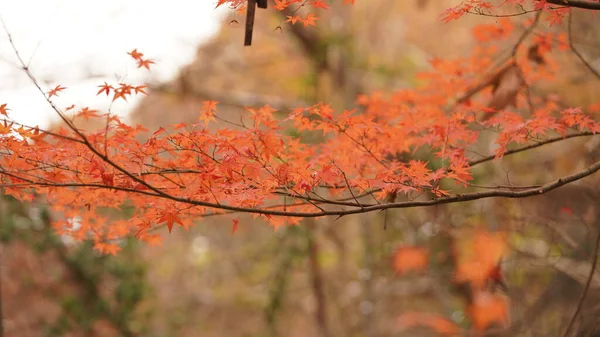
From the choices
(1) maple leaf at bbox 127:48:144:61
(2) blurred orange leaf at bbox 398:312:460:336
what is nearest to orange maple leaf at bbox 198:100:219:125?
(1) maple leaf at bbox 127:48:144:61

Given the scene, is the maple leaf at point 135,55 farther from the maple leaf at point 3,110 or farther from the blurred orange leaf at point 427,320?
the blurred orange leaf at point 427,320

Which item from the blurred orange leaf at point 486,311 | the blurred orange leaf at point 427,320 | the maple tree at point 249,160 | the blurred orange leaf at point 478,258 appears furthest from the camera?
the blurred orange leaf at point 427,320

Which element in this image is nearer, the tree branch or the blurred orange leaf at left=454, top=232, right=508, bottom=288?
the tree branch

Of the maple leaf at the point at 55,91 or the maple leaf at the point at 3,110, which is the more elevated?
the maple leaf at the point at 55,91

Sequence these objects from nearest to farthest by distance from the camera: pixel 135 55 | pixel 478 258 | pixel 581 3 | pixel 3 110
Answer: pixel 581 3, pixel 3 110, pixel 135 55, pixel 478 258

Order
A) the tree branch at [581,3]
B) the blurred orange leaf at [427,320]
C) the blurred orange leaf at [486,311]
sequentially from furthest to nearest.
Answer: the blurred orange leaf at [427,320], the blurred orange leaf at [486,311], the tree branch at [581,3]

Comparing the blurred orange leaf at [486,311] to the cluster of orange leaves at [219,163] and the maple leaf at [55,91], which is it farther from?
the maple leaf at [55,91]

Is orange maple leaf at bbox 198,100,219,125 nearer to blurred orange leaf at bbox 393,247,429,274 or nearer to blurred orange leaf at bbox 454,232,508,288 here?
blurred orange leaf at bbox 454,232,508,288

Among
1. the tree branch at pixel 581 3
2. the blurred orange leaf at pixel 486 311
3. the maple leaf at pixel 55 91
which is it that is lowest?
the blurred orange leaf at pixel 486 311

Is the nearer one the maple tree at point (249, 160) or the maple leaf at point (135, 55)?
the maple tree at point (249, 160)

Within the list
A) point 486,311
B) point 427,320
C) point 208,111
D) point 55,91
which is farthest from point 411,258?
point 55,91

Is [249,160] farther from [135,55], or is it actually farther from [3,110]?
[3,110]

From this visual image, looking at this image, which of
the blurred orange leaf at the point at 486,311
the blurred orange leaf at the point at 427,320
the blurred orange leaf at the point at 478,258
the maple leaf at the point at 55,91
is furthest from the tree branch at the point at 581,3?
the blurred orange leaf at the point at 427,320

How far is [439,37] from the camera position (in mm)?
12617
